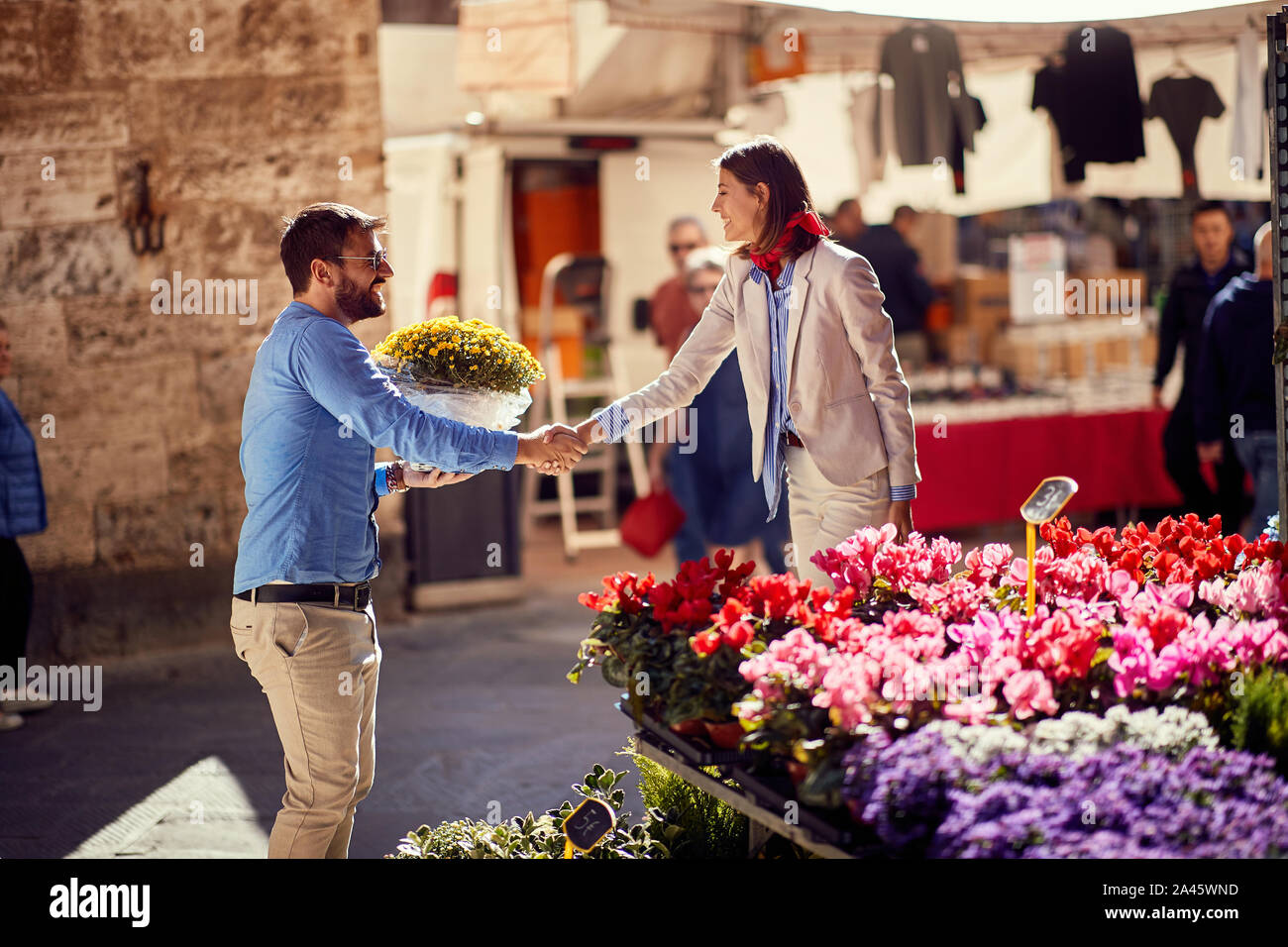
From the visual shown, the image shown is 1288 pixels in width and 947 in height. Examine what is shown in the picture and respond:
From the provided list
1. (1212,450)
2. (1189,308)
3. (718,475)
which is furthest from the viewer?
(1189,308)

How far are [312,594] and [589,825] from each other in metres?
0.89

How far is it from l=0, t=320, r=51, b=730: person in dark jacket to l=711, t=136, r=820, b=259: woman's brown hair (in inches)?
156

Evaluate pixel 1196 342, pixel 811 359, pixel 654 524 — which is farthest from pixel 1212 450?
pixel 811 359

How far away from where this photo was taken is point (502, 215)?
9.65 meters

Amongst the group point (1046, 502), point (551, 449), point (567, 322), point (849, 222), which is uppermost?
point (849, 222)

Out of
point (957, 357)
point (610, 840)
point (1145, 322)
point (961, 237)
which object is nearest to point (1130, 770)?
point (610, 840)

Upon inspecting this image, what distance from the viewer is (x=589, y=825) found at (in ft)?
10.3

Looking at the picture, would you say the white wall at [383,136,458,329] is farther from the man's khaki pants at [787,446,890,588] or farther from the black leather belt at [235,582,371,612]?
the black leather belt at [235,582,371,612]

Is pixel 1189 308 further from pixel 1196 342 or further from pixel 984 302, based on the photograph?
pixel 984 302

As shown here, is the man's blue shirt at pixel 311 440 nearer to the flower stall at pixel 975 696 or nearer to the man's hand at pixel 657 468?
the flower stall at pixel 975 696

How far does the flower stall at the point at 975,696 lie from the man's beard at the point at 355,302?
3.02 feet

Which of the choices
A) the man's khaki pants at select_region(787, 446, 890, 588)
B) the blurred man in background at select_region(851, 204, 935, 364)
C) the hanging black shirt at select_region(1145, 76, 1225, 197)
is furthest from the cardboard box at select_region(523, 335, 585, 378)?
the man's khaki pants at select_region(787, 446, 890, 588)

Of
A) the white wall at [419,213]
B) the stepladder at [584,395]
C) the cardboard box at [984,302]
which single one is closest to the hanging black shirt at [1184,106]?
the cardboard box at [984,302]

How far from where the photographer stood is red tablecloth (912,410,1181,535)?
8.98 m
